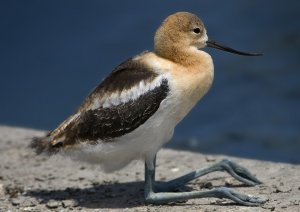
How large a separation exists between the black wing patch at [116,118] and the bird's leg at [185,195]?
0.46 metres

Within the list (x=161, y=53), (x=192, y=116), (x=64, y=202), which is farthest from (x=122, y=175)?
(x=192, y=116)

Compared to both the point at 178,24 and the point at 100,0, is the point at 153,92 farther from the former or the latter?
the point at 100,0

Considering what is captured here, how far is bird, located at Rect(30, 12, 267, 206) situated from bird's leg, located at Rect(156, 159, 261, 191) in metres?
0.29

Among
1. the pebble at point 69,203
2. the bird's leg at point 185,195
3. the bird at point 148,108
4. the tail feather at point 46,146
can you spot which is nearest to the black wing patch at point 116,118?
the bird at point 148,108

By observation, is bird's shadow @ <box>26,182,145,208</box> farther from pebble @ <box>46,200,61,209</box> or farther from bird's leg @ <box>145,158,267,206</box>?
bird's leg @ <box>145,158,267,206</box>

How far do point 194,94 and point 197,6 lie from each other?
30.9 feet

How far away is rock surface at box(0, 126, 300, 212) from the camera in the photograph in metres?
7.95

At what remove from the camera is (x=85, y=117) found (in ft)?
26.4

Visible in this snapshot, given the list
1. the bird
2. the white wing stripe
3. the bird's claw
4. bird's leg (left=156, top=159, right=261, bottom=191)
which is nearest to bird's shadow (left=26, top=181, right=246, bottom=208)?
bird's leg (left=156, top=159, right=261, bottom=191)

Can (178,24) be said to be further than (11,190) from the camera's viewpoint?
No

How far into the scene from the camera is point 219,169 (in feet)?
28.2

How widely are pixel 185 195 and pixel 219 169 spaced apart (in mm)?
913

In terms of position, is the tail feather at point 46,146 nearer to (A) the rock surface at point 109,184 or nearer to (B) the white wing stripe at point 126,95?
(A) the rock surface at point 109,184

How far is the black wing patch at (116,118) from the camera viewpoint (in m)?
7.71
